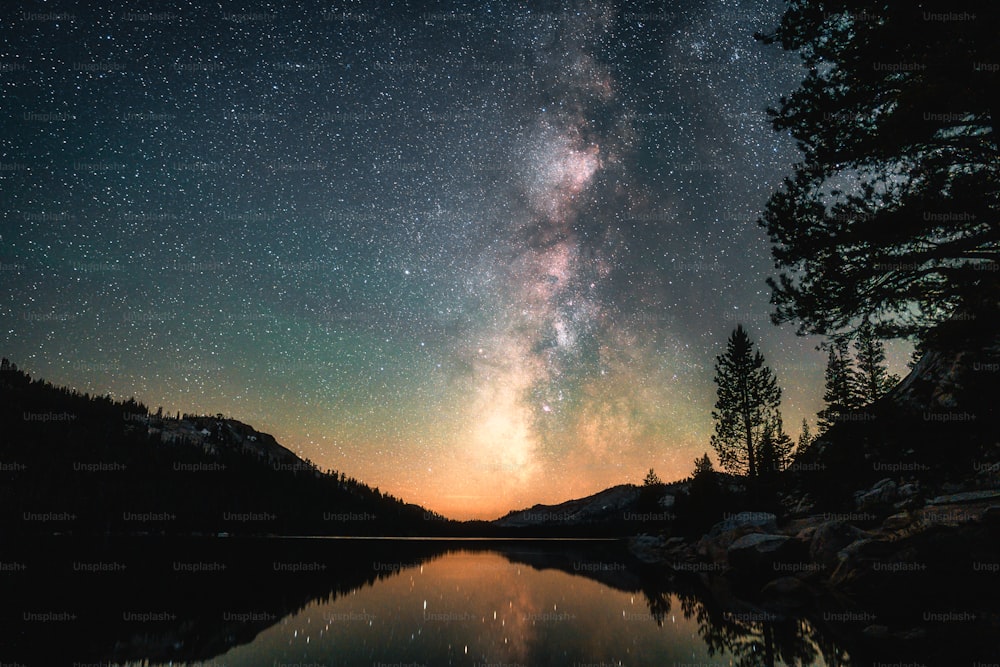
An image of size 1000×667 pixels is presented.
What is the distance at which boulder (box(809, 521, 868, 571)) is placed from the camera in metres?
19.1

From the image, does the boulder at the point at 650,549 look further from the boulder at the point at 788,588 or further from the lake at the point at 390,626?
the lake at the point at 390,626

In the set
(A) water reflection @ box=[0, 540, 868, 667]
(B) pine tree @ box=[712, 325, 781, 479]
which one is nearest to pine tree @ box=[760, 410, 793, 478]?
(B) pine tree @ box=[712, 325, 781, 479]

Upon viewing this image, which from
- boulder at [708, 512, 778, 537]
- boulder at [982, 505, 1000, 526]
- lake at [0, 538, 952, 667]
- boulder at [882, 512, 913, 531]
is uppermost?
boulder at [982, 505, 1000, 526]

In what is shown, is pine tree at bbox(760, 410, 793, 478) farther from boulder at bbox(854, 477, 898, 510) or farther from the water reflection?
the water reflection

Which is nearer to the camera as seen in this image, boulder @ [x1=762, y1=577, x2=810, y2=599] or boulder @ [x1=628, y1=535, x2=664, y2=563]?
boulder @ [x1=762, y1=577, x2=810, y2=599]

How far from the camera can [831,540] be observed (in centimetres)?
1973

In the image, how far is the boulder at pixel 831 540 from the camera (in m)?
19.1

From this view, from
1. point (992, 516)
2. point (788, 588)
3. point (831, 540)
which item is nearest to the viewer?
point (992, 516)

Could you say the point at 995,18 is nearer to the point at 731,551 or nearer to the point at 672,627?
the point at 672,627

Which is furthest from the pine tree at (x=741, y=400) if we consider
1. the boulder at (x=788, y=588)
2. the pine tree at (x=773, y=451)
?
the boulder at (x=788, y=588)

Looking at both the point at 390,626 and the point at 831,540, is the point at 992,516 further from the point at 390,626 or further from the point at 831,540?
the point at 390,626

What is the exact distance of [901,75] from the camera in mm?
9789

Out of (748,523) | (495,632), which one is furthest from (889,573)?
(748,523)

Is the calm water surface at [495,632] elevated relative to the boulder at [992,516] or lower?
lower
